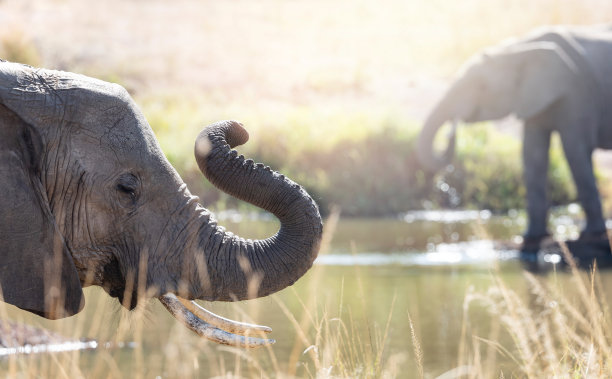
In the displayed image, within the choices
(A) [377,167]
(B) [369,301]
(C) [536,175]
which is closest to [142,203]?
(B) [369,301]

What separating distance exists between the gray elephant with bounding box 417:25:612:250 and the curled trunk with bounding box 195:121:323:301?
10271 millimetres

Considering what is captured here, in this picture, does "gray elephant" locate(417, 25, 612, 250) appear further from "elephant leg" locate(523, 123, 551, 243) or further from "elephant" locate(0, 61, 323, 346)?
"elephant" locate(0, 61, 323, 346)

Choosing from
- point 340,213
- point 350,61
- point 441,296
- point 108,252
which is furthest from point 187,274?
point 350,61

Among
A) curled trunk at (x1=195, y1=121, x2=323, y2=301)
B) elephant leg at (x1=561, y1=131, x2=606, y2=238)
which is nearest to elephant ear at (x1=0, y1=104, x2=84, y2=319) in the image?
curled trunk at (x1=195, y1=121, x2=323, y2=301)

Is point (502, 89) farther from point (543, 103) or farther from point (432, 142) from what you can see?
point (432, 142)

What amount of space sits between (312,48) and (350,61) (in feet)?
20.0

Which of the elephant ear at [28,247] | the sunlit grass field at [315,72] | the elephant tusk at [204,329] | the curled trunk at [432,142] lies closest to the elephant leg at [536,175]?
the curled trunk at [432,142]

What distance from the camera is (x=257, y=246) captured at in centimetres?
486

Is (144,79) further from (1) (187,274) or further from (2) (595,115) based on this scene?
(1) (187,274)

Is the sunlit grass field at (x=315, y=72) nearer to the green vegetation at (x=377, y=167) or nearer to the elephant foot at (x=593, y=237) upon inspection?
the green vegetation at (x=377, y=167)

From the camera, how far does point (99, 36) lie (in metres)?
49.1

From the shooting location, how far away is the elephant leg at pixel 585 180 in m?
14.6

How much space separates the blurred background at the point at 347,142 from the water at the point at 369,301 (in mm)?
36

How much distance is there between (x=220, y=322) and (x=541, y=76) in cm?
1086
